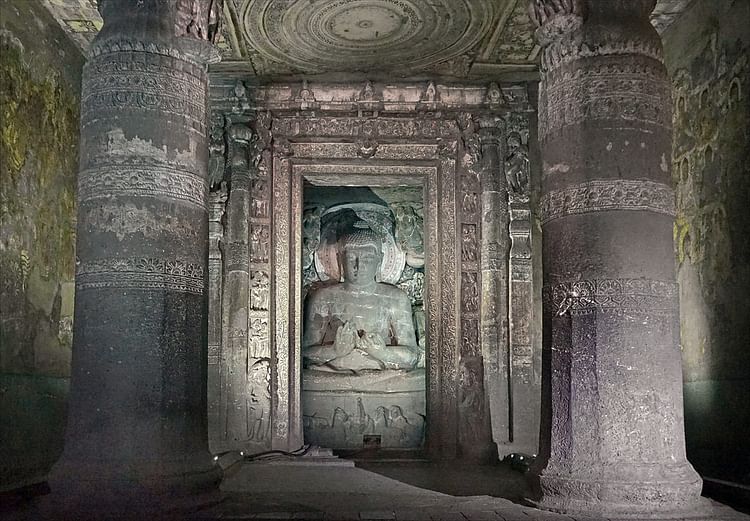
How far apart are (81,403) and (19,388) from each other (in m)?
2.39

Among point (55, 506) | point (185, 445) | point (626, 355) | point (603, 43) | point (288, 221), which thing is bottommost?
point (55, 506)

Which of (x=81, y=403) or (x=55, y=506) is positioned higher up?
(x=81, y=403)

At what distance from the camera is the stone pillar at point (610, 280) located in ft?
18.0

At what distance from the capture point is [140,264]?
5758mm

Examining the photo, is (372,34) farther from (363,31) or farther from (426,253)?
(426,253)

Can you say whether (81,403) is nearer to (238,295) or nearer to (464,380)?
(238,295)

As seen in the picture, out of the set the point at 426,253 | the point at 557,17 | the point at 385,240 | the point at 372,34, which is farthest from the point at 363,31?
the point at 385,240

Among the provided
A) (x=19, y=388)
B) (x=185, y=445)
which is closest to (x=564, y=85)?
(x=185, y=445)

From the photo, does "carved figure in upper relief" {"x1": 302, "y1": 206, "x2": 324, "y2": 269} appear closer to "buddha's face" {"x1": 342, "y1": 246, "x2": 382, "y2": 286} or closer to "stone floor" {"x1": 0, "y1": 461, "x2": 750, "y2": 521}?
"buddha's face" {"x1": 342, "y1": 246, "x2": 382, "y2": 286}

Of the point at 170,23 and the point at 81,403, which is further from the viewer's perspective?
the point at 170,23

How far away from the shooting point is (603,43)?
231 inches

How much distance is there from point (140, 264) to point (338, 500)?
2403mm

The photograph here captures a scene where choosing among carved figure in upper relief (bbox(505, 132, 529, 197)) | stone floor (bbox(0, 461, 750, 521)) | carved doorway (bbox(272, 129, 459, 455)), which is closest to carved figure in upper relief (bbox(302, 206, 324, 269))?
carved doorway (bbox(272, 129, 459, 455))

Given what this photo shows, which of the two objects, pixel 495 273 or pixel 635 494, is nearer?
pixel 635 494
